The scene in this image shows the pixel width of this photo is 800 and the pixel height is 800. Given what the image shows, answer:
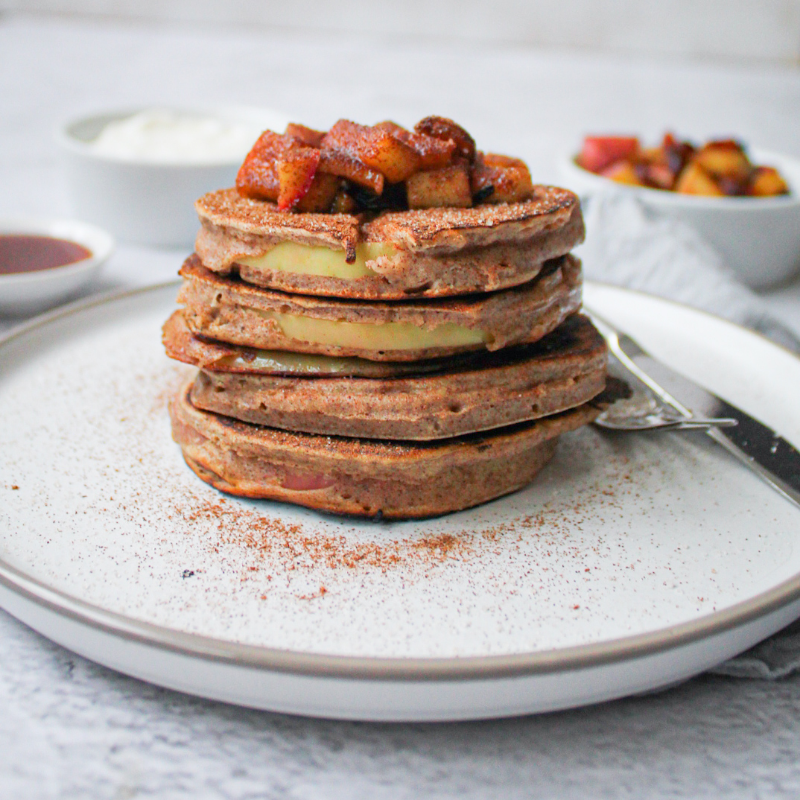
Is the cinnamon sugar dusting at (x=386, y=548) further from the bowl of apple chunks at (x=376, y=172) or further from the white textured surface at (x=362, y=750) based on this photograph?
the bowl of apple chunks at (x=376, y=172)

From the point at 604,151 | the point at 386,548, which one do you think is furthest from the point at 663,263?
the point at 386,548

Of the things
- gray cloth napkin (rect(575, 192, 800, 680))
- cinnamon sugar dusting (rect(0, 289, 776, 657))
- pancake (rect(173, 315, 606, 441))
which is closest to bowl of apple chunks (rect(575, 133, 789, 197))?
gray cloth napkin (rect(575, 192, 800, 680))

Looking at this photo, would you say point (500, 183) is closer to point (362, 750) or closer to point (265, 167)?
point (265, 167)

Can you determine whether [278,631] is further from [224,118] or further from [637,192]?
[224,118]

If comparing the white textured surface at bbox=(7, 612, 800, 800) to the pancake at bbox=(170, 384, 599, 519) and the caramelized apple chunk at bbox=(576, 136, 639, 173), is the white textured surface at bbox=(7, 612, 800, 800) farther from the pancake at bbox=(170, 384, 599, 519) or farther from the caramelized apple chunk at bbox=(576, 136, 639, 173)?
the caramelized apple chunk at bbox=(576, 136, 639, 173)

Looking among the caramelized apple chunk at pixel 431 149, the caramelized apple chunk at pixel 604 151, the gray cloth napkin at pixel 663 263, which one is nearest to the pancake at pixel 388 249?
the caramelized apple chunk at pixel 431 149
